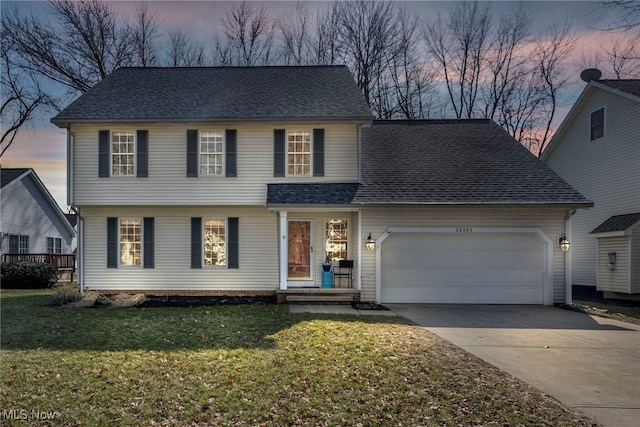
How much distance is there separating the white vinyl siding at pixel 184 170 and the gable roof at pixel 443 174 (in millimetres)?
630

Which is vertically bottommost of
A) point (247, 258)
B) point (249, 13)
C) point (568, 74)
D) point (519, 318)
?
point (519, 318)

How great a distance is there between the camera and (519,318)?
10.7 meters

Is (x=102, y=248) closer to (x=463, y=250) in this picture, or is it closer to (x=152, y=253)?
(x=152, y=253)

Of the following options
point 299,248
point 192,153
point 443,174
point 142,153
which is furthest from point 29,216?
point 443,174

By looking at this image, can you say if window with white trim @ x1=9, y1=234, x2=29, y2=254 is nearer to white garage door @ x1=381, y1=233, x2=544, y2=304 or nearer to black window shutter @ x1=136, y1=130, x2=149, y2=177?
black window shutter @ x1=136, y1=130, x2=149, y2=177

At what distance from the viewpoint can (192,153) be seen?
44.5 feet

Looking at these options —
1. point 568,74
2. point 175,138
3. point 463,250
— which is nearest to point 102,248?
point 175,138

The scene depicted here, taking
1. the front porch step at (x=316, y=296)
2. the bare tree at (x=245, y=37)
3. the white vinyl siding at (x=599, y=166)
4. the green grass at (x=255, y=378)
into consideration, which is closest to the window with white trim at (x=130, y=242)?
the front porch step at (x=316, y=296)

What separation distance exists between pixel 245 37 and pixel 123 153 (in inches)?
597

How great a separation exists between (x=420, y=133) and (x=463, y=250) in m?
5.28

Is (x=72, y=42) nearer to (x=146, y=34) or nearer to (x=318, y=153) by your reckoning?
(x=146, y=34)

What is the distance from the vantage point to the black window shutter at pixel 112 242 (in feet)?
45.4

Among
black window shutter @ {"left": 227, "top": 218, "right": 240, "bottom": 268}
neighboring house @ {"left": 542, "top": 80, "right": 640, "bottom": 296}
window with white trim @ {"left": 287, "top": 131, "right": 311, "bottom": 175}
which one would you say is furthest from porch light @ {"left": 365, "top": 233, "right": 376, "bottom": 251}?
neighboring house @ {"left": 542, "top": 80, "right": 640, "bottom": 296}

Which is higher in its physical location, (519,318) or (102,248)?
(102,248)
